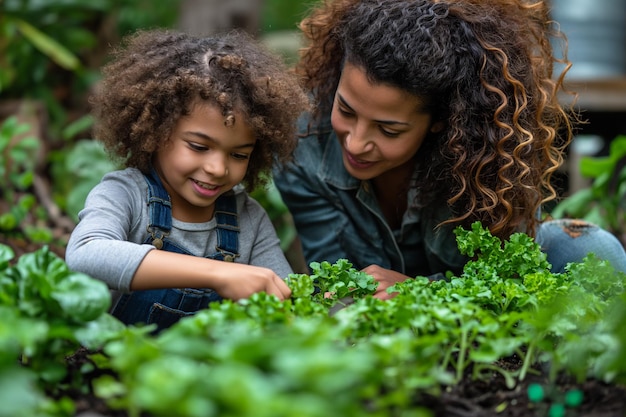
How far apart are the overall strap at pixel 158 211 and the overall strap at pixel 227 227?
20 cm

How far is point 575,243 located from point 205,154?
5.23 feet

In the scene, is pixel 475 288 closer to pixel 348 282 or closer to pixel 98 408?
pixel 348 282

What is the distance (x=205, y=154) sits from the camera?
261 centimetres

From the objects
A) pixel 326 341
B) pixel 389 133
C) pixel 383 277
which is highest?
pixel 389 133

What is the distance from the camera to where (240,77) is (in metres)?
2.71

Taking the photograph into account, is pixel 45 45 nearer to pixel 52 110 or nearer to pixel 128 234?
pixel 52 110

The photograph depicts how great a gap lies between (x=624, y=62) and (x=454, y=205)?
5124mm

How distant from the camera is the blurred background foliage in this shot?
14.2 ft

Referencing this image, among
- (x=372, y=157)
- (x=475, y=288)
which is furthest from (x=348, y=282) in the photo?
(x=372, y=157)

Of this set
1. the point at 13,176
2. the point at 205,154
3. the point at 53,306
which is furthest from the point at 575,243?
the point at 13,176

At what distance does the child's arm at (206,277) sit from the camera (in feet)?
7.20

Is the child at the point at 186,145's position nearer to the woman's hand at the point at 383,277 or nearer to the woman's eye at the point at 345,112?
the woman's eye at the point at 345,112

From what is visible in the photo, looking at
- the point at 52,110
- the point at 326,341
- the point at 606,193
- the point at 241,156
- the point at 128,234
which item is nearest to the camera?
the point at 326,341

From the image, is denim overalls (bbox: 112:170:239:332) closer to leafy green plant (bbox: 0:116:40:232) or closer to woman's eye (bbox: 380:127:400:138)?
woman's eye (bbox: 380:127:400:138)
